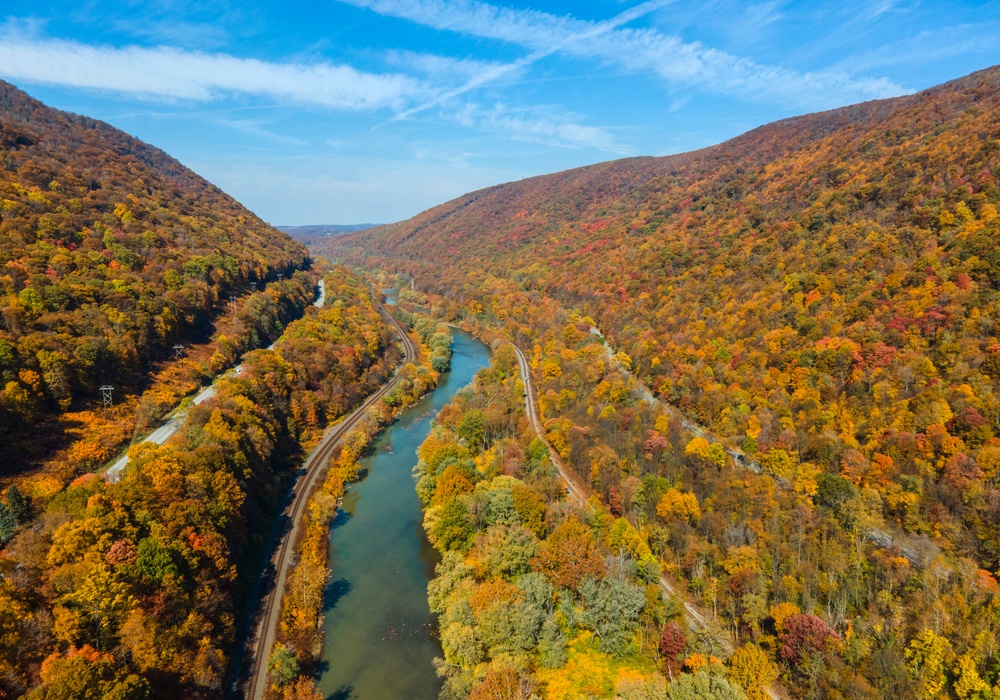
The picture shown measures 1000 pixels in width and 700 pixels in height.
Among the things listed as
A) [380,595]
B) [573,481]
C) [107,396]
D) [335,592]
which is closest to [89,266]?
[107,396]

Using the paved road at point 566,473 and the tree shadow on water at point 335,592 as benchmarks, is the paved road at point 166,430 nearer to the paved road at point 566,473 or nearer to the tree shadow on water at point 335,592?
the tree shadow on water at point 335,592

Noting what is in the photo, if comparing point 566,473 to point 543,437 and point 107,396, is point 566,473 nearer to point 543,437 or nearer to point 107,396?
point 543,437

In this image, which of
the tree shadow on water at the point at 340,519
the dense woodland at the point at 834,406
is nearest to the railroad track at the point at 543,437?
the dense woodland at the point at 834,406

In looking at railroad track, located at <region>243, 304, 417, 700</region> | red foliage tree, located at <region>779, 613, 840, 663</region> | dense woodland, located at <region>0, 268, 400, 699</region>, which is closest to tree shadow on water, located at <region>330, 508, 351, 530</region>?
railroad track, located at <region>243, 304, 417, 700</region>

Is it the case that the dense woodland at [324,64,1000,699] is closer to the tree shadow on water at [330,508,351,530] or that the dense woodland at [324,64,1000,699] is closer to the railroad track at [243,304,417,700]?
the tree shadow on water at [330,508,351,530]

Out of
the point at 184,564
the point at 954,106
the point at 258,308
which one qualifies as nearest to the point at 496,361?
the point at 258,308

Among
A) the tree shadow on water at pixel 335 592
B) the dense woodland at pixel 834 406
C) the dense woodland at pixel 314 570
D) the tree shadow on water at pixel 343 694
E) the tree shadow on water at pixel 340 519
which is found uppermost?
the dense woodland at pixel 834 406
